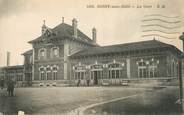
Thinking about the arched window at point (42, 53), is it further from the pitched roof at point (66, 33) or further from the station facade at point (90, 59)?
the pitched roof at point (66, 33)

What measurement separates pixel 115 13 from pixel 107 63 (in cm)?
51

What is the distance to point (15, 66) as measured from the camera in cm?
290

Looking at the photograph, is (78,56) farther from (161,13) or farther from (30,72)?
(161,13)

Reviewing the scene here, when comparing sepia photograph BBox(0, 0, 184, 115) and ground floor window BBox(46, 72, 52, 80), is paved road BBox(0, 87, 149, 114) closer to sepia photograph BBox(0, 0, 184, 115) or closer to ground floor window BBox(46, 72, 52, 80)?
sepia photograph BBox(0, 0, 184, 115)

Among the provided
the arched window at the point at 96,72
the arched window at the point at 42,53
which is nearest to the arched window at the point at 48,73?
the arched window at the point at 42,53

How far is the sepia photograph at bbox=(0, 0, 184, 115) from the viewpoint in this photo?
8.83ft

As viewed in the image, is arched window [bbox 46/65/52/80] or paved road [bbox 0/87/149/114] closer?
paved road [bbox 0/87/149/114]

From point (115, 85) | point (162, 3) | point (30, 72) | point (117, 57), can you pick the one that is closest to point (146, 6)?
point (162, 3)

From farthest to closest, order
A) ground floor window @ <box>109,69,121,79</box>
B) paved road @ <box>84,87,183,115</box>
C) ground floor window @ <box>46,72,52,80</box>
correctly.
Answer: ground floor window @ <box>46,72,52,80</box> < ground floor window @ <box>109,69,121,79</box> < paved road @ <box>84,87,183,115</box>

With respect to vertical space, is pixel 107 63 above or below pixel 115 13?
below

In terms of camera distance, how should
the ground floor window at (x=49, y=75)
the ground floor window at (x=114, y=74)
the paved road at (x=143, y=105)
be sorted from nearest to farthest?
the paved road at (x=143, y=105) < the ground floor window at (x=114, y=74) < the ground floor window at (x=49, y=75)

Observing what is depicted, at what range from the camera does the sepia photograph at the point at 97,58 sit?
2.69 meters

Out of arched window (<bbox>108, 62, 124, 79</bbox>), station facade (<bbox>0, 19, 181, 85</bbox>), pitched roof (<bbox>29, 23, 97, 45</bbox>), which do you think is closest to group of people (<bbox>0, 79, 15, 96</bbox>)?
station facade (<bbox>0, 19, 181, 85</bbox>)

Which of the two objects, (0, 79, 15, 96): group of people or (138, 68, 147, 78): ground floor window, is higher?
(138, 68, 147, 78): ground floor window
